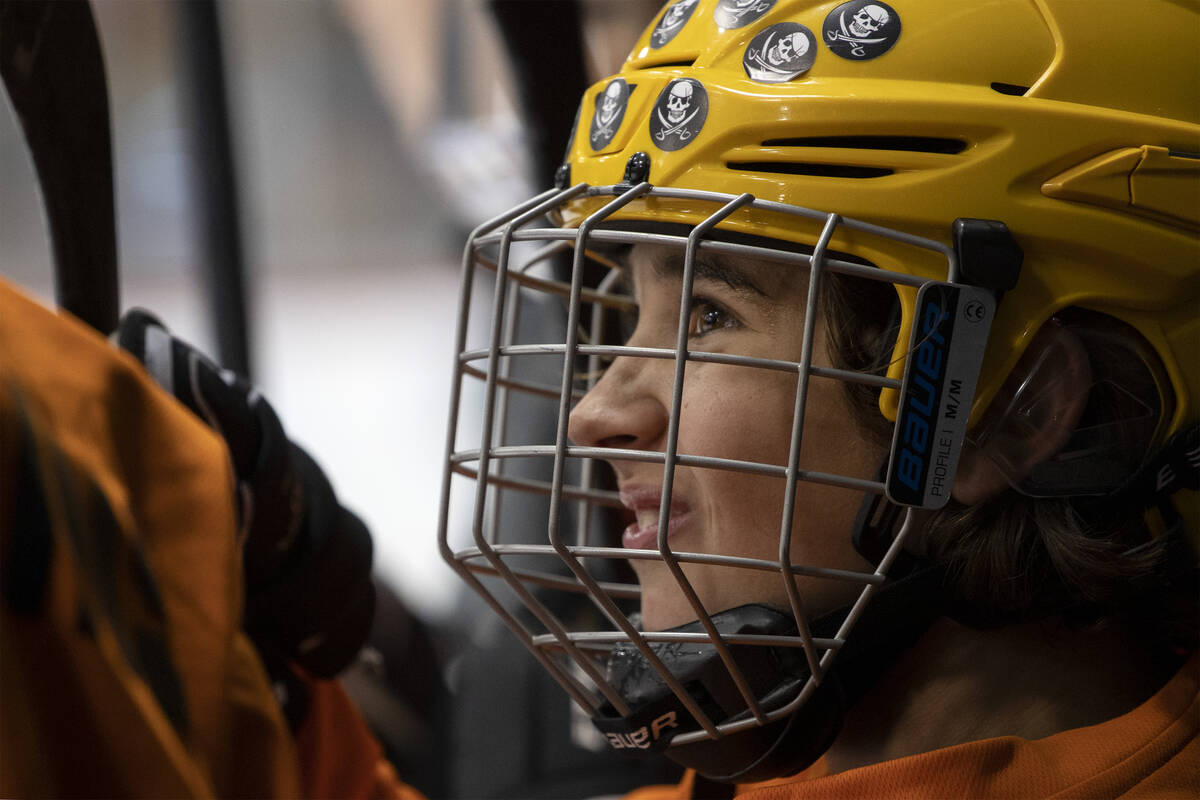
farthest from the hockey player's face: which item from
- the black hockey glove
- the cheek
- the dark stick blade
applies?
the dark stick blade

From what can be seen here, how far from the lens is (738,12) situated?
835 millimetres

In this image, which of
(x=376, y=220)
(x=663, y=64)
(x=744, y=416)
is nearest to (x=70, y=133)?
(x=663, y=64)

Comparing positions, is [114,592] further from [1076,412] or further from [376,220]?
[376,220]

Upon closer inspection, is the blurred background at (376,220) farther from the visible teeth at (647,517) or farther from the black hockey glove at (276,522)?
the visible teeth at (647,517)

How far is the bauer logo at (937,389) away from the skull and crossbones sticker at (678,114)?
23 centimetres

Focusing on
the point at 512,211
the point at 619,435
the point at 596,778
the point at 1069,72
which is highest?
the point at 1069,72

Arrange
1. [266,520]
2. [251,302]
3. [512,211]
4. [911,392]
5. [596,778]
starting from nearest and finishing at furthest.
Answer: [911,392] < [512,211] < [266,520] < [596,778] < [251,302]

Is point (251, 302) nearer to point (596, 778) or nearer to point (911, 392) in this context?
point (596, 778)

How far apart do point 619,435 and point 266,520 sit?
14.2 inches

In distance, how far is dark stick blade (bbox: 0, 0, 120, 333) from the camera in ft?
2.80

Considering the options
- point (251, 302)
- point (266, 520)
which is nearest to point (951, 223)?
point (266, 520)

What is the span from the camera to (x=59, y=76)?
2.88ft

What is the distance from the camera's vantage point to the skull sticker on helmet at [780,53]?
0.78m

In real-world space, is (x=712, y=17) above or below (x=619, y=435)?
above
